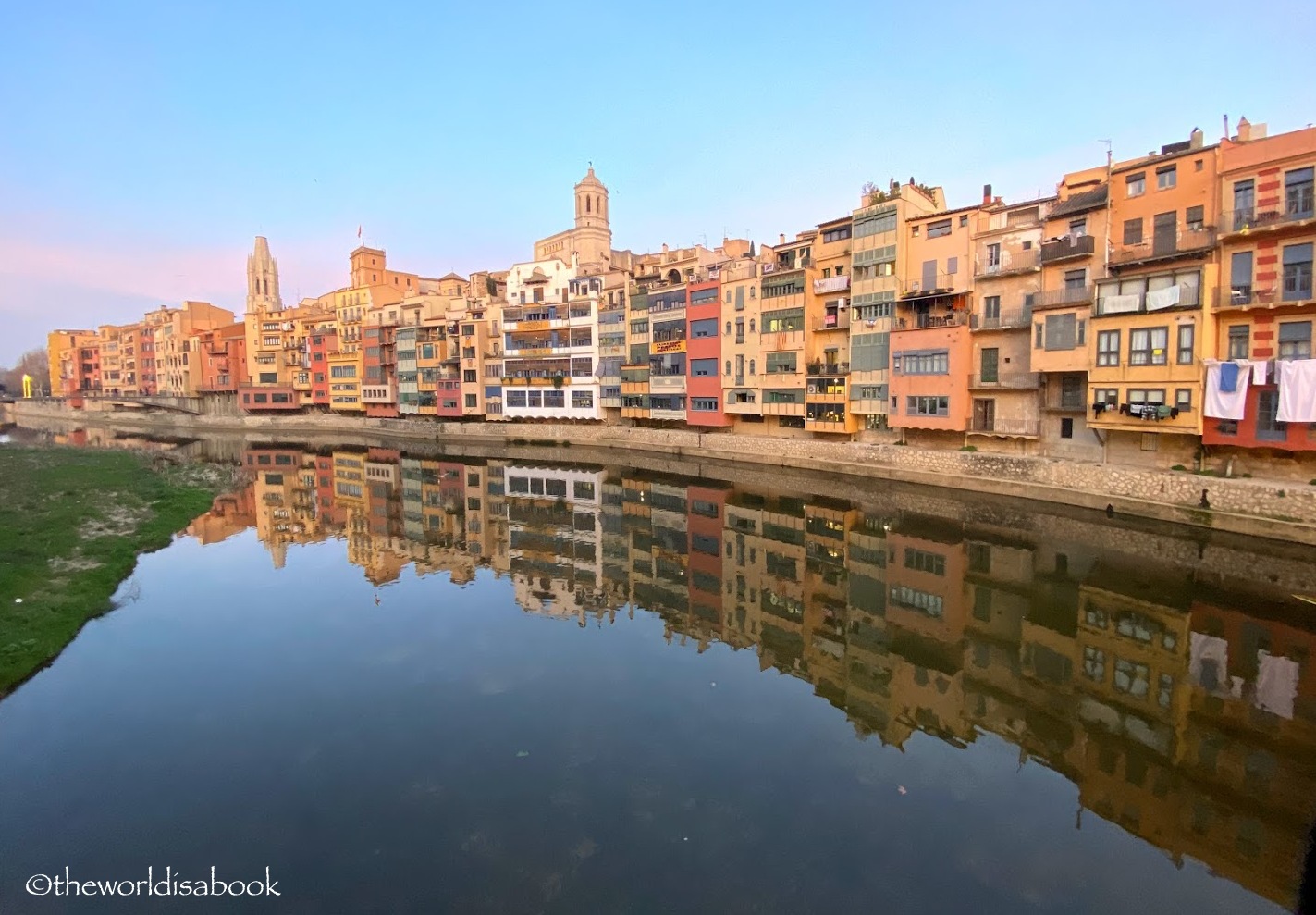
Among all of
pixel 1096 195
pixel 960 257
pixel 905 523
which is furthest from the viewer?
pixel 960 257

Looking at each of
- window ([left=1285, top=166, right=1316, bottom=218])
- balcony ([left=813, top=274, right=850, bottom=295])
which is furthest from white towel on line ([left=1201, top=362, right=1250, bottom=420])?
balcony ([left=813, top=274, right=850, bottom=295])

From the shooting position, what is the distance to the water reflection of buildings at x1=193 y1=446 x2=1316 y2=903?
435 inches

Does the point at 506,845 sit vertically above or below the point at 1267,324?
below

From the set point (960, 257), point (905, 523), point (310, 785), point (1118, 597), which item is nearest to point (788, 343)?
point (960, 257)

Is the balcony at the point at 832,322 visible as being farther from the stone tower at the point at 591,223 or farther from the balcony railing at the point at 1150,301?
the stone tower at the point at 591,223

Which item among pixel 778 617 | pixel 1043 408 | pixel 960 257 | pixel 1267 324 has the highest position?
pixel 960 257

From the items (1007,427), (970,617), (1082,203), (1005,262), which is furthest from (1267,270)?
(970,617)

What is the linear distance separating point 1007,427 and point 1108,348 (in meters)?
7.18

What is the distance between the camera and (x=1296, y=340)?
79.8 feet

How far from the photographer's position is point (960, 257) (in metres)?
36.8

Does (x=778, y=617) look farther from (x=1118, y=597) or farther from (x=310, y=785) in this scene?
(x=310, y=785)

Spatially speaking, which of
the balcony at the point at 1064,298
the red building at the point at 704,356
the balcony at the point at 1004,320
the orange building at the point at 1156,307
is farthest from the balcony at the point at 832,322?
the orange building at the point at 1156,307

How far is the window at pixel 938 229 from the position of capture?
3722 centimetres

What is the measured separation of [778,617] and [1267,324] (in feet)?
72.6
